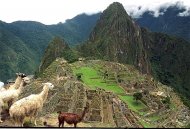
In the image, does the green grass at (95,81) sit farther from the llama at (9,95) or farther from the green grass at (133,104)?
the llama at (9,95)

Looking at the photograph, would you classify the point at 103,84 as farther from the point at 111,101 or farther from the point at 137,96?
the point at 111,101

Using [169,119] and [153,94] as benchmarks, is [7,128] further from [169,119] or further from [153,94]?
[153,94]

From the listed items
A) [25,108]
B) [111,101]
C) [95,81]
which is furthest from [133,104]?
[25,108]

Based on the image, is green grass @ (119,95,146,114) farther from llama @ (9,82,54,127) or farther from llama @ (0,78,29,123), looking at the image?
llama @ (9,82,54,127)

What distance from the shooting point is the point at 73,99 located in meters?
93.2

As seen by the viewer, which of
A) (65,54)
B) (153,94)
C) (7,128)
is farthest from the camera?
(65,54)

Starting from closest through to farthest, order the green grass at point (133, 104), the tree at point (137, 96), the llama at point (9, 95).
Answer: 1. the llama at point (9, 95)
2. the green grass at point (133, 104)
3. the tree at point (137, 96)

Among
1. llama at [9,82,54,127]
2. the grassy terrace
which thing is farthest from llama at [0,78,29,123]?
the grassy terrace

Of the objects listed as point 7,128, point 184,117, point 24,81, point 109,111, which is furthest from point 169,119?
point 7,128

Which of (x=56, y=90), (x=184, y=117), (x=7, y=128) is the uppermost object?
(x=7, y=128)

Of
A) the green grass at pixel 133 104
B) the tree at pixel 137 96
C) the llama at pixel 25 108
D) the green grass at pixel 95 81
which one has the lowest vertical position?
the green grass at pixel 133 104

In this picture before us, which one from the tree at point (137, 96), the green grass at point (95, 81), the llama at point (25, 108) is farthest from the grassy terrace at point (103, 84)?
the llama at point (25, 108)

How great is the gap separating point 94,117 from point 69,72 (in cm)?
4374

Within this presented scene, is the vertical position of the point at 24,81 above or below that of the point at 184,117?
above
